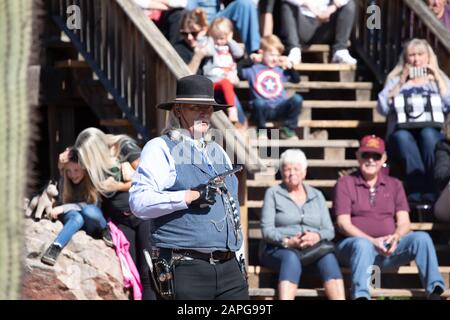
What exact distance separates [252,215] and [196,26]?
173cm

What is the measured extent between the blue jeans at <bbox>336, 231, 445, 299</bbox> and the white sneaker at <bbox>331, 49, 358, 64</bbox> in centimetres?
257

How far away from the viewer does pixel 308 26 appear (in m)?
11.6

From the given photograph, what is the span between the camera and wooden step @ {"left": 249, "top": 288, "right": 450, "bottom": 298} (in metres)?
9.23

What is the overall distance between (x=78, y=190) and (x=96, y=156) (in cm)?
32

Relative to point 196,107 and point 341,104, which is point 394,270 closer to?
point 341,104

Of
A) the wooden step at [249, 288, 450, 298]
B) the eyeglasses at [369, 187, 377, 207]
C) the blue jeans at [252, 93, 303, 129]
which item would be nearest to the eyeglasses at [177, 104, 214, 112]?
the wooden step at [249, 288, 450, 298]

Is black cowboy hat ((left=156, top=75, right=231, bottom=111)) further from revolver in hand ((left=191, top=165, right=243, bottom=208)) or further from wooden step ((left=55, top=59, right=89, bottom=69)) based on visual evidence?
wooden step ((left=55, top=59, right=89, bottom=69))

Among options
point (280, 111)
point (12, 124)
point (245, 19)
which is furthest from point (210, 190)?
point (245, 19)

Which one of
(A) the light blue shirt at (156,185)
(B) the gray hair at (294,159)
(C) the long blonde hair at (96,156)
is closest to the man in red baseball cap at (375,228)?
(B) the gray hair at (294,159)

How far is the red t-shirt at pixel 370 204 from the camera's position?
9.49m

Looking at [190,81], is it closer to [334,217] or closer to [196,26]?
[334,217]

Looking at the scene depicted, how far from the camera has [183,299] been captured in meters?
6.25

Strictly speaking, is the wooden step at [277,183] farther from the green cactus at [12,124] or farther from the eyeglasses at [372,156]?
the green cactus at [12,124]
